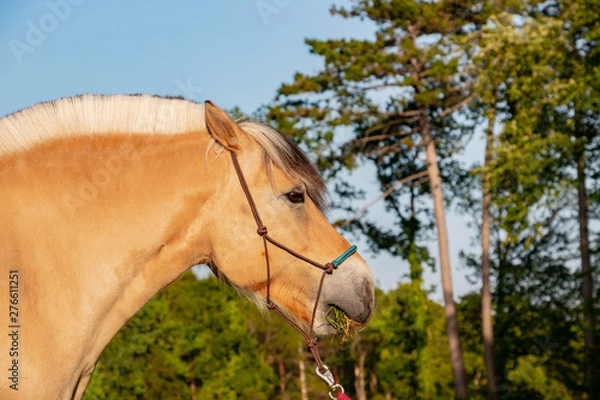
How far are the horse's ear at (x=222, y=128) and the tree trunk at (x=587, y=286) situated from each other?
655 inches

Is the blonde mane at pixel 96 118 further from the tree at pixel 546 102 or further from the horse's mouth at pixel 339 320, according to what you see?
the tree at pixel 546 102

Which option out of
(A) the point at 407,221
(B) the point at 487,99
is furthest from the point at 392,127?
(B) the point at 487,99

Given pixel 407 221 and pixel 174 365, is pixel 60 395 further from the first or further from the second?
pixel 174 365

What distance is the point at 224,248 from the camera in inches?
141

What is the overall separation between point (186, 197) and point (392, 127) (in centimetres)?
2462

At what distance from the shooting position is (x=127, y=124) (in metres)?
3.46

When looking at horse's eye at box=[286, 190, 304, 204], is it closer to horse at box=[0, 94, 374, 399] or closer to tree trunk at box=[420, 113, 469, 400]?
horse at box=[0, 94, 374, 399]

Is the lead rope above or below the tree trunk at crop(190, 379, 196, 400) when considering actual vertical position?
below

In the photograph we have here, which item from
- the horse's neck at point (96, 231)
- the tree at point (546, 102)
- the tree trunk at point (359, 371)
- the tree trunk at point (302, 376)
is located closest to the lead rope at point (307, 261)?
the horse's neck at point (96, 231)

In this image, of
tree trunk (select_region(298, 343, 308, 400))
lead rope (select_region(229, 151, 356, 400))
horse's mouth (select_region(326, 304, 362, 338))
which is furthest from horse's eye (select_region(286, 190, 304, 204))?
tree trunk (select_region(298, 343, 308, 400))

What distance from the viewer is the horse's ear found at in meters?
3.53

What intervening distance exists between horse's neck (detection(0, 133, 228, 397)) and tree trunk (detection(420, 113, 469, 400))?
23.1m

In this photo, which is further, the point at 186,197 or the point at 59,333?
the point at 186,197

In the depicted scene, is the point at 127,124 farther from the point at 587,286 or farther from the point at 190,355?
the point at 190,355
